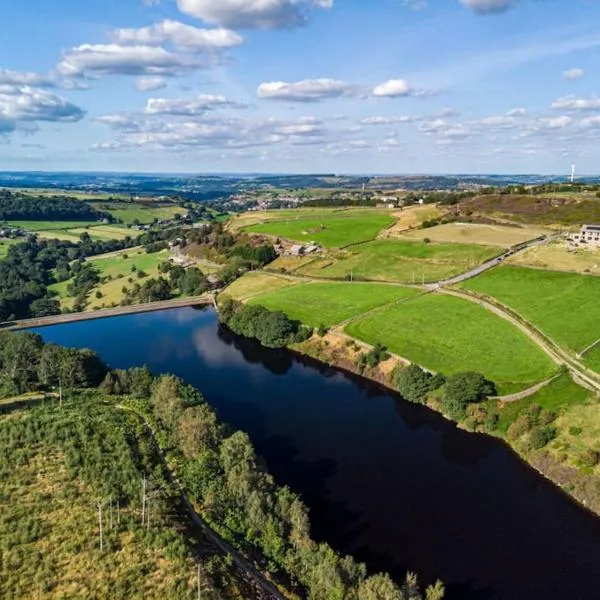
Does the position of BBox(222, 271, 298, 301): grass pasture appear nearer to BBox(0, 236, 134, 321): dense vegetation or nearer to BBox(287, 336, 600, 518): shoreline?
BBox(0, 236, 134, 321): dense vegetation

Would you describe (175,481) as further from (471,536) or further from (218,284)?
(218,284)

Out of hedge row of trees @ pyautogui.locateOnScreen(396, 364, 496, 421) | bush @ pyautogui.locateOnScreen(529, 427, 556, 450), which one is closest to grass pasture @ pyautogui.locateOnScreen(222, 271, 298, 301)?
hedge row of trees @ pyautogui.locateOnScreen(396, 364, 496, 421)

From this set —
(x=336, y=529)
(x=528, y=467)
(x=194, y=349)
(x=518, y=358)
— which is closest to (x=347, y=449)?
(x=336, y=529)

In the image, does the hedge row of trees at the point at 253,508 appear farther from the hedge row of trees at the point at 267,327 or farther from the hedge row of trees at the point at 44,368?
the hedge row of trees at the point at 267,327

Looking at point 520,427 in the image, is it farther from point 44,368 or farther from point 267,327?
point 44,368

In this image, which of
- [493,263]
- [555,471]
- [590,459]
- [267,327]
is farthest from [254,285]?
[590,459]
